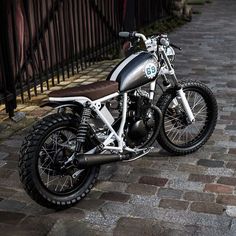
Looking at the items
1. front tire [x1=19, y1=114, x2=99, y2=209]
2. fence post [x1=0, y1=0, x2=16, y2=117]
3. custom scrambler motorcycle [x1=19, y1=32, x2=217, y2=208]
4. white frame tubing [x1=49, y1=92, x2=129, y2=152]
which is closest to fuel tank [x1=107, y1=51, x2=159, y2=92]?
custom scrambler motorcycle [x1=19, y1=32, x2=217, y2=208]

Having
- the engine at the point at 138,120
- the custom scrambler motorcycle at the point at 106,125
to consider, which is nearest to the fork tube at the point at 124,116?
the custom scrambler motorcycle at the point at 106,125

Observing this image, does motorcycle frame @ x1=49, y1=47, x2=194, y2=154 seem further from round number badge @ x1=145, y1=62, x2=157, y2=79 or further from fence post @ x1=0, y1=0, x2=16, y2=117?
fence post @ x1=0, y1=0, x2=16, y2=117

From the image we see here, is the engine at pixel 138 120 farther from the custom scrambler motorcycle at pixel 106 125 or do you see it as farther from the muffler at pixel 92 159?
the muffler at pixel 92 159

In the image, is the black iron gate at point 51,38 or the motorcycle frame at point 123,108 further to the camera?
the black iron gate at point 51,38

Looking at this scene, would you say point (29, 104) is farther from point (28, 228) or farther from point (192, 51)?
point (192, 51)

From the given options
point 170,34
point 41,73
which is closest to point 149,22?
point 170,34

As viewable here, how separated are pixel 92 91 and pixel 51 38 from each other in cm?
367

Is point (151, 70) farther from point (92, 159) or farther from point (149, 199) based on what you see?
point (149, 199)

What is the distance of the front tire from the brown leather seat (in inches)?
6.2

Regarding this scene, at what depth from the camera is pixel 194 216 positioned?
A: 344 cm

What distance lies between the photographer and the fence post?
5.64 m

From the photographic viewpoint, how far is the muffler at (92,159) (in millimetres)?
3451

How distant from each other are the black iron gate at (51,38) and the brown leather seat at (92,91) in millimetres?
2294

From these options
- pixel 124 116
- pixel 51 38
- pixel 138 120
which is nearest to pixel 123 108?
pixel 124 116
